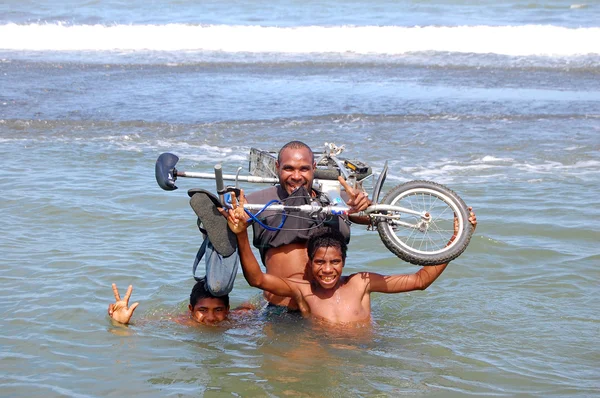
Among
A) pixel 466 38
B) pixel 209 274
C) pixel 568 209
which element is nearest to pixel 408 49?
pixel 466 38

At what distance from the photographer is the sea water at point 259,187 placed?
522cm

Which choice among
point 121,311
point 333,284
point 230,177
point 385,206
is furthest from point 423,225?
point 121,311

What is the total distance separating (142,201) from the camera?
8.82 meters

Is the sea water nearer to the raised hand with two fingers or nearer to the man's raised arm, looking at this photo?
the raised hand with two fingers

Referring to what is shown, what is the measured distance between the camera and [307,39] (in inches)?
925

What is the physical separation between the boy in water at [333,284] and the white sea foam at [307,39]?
51.9 feet

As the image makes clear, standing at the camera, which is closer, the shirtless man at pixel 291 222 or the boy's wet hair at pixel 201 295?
the shirtless man at pixel 291 222

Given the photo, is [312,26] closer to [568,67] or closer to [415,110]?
[568,67]

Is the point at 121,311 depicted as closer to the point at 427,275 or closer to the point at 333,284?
the point at 333,284

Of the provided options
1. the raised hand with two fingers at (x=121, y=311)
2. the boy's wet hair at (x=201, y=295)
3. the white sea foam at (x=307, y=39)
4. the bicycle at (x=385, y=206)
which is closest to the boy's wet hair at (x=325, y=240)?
the bicycle at (x=385, y=206)

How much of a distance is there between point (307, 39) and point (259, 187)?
1507cm

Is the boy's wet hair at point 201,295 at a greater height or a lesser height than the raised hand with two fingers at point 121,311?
greater

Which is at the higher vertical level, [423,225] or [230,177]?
[230,177]

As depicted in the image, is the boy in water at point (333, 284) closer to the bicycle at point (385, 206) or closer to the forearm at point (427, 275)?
the forearm at point (427, 275)
